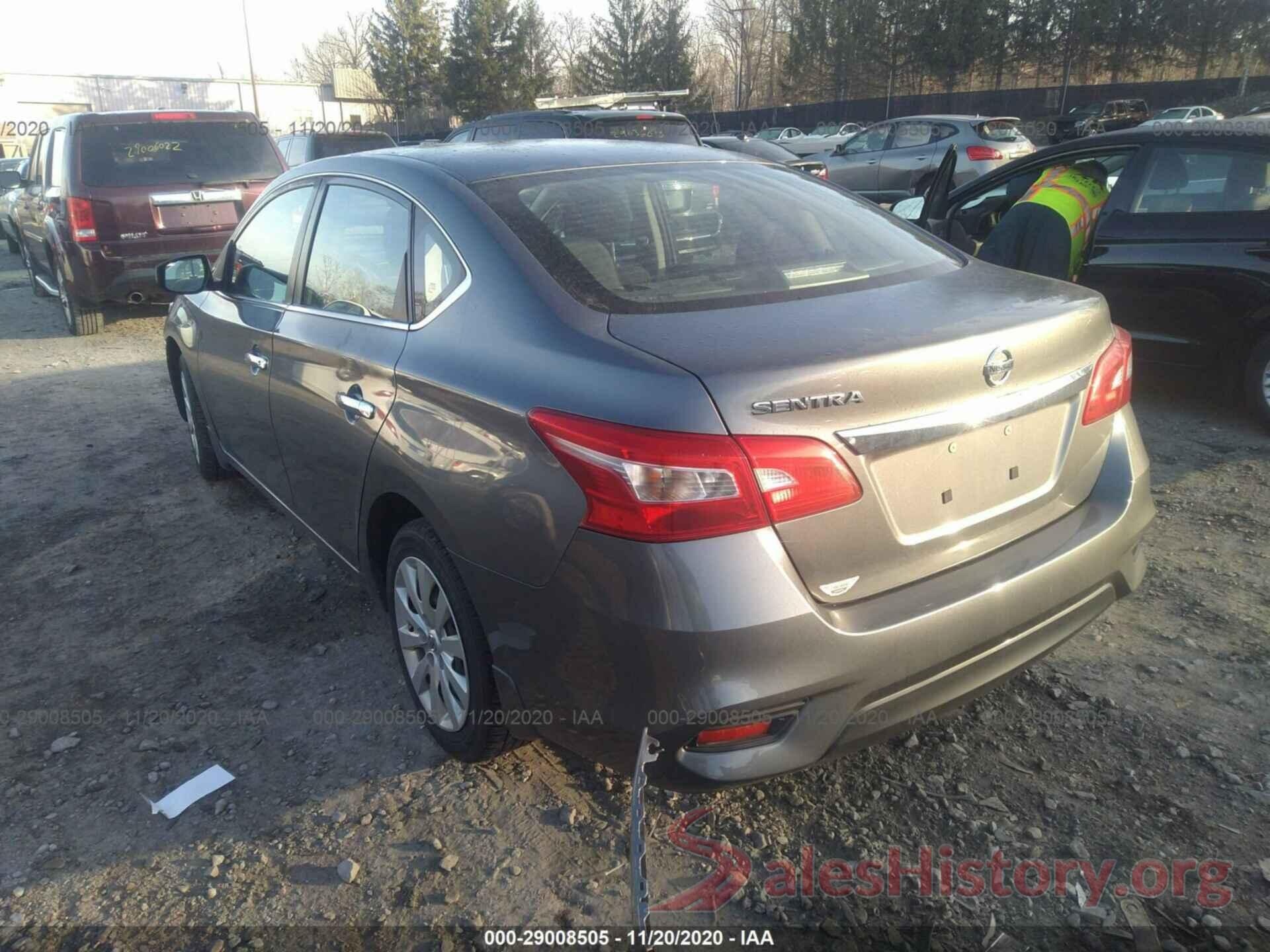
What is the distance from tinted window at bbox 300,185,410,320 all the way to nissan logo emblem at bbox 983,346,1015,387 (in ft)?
5.09

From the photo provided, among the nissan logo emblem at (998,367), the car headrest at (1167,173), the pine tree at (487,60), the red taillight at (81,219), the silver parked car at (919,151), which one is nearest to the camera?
the nissan logo emblem at (998,367)

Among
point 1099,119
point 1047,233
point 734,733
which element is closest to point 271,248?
point 734,733

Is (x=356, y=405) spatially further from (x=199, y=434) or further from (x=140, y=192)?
(x=140, y=192)

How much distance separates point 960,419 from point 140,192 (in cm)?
836

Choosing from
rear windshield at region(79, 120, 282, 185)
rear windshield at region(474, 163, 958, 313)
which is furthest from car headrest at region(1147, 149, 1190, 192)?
rear windshield at region(79, 120, 282, 185)

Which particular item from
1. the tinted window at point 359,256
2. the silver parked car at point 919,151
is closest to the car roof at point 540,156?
the tinted window at point 359,256

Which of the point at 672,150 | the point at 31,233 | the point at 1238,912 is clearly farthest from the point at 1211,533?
the point at 31,233

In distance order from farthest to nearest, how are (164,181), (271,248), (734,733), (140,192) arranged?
1. (164,181)
2. (140,192)
3. (271,248)
4. (734,733)

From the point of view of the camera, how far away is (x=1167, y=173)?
5.19m

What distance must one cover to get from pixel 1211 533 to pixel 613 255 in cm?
294

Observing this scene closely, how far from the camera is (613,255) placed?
8.16 ft

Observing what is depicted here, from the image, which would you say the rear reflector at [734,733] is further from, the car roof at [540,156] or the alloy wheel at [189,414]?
the alloy wheel at [189,414]

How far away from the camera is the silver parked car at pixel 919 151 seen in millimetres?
14312

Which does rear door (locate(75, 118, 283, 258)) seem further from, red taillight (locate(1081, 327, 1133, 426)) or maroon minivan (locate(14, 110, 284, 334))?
red taillight (locate(1081, 327, 1133, 426))
